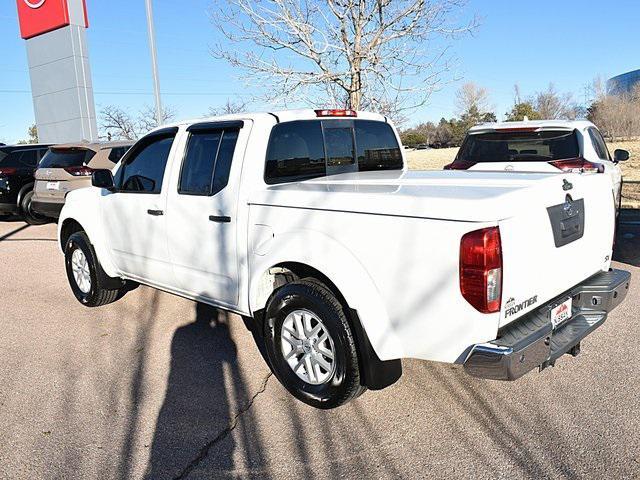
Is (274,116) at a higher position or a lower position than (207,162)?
higher

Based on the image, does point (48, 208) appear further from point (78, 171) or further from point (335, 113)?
point (335, 113)

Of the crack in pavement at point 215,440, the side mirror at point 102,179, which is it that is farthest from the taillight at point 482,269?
the side mirror at point 102,179

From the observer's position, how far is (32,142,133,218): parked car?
32.3ft

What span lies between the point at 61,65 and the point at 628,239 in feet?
69.4

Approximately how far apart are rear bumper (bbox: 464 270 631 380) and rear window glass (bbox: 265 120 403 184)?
1.94 m

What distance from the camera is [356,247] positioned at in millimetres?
3098

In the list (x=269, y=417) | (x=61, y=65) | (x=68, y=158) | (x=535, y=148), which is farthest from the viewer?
(x=61, y=65)

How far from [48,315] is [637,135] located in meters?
59.7

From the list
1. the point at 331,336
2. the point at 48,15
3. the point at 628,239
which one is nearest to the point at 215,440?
the point at 331,336

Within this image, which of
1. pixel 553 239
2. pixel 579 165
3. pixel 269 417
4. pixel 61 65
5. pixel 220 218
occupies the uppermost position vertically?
pixel 61 65

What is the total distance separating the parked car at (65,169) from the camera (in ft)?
32.3

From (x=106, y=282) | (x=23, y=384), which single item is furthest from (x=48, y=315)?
(x=23, y=384)

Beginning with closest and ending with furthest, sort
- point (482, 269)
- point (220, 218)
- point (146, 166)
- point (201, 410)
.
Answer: point (482, 269) → point (201, 410) → point (220, 218) → point (146, 166)

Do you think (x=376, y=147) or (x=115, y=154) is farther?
(x=115, y=154)
